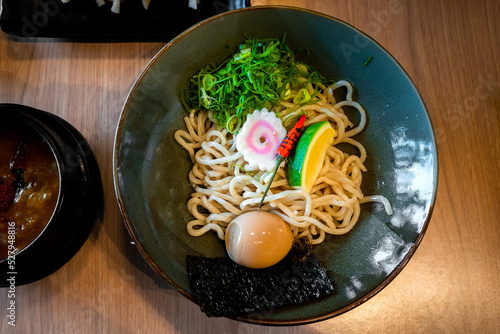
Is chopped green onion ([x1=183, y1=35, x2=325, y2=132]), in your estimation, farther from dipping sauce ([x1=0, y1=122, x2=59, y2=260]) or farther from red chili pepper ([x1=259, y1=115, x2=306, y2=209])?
dipping sauce ([x1=0, y1=122, x2=59, y2=260])

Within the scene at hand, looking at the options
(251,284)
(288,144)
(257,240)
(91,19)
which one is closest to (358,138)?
(288,144)

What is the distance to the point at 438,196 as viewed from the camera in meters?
1.95

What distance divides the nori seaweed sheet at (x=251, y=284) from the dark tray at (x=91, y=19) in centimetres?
115

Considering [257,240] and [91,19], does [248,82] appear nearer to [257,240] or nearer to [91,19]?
[257,240]

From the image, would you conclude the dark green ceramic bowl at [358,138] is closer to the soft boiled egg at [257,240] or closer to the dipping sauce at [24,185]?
the soft boiled egg at [257,240]

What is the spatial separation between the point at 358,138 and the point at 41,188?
146 cm

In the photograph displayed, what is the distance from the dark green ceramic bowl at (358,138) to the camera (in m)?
1.55

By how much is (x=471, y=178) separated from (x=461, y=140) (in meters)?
0.20

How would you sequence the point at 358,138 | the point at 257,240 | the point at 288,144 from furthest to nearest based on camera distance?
1. the point at 358,138
2. the point at 288,144
3. the point at 257,240

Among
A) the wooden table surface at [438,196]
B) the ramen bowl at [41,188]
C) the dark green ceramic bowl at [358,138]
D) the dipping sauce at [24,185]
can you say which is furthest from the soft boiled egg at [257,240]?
the dipping sauce at [24,185]

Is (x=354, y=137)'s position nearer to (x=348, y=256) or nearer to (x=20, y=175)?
(x=348, y=256)

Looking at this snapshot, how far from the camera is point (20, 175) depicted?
1.65 meters

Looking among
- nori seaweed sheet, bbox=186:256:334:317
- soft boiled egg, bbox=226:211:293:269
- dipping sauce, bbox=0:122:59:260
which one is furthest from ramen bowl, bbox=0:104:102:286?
soft boiled egg, bbox=226:211:293:269

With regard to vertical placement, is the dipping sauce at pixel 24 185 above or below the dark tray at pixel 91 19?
below
